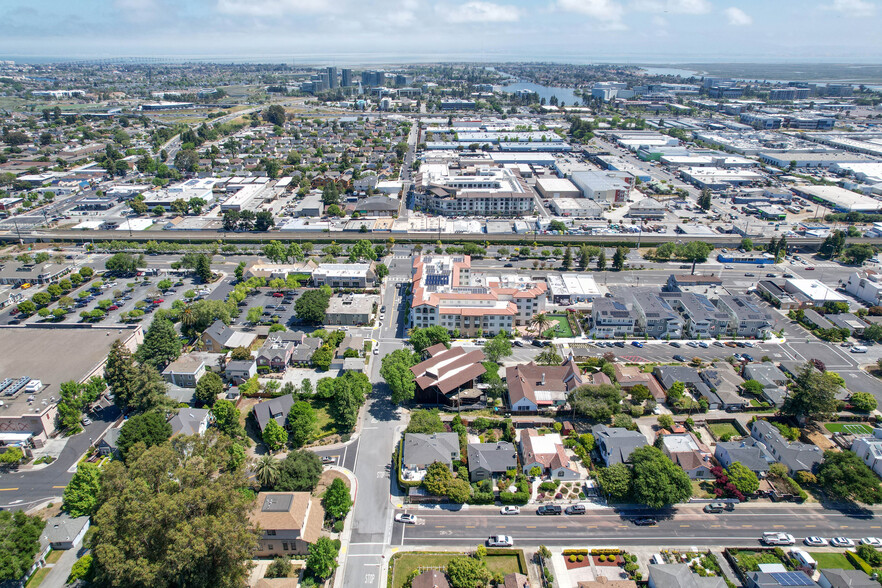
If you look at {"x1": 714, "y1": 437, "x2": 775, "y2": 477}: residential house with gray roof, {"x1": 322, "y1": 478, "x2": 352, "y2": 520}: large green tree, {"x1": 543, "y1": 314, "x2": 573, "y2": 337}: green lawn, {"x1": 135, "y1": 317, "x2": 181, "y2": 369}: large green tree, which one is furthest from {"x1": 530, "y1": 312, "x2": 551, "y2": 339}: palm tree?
{"x1": 135, "y1": 317, "x2": 181, "y2": 369}: large green tree

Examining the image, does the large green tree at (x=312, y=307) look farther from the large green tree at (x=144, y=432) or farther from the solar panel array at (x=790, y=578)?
the solar panel array at (x=790, y=578)

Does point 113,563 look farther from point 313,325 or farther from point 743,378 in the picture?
point 743,378

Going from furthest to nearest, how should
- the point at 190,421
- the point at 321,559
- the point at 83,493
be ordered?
the point at 190,421 < the point at 83,493 < the point at 321,559

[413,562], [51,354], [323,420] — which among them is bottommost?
[413,562]

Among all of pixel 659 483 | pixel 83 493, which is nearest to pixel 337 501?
pixel 83 493

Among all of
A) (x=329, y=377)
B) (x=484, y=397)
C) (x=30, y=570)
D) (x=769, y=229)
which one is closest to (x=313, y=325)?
(x=329, y=377)

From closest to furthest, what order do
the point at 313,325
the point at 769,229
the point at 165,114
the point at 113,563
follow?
the point at 113,563 → the point at 313,325 → the point at 769,229 → the point at 165,114

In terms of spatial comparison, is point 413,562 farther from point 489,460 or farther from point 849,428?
point 849,428
